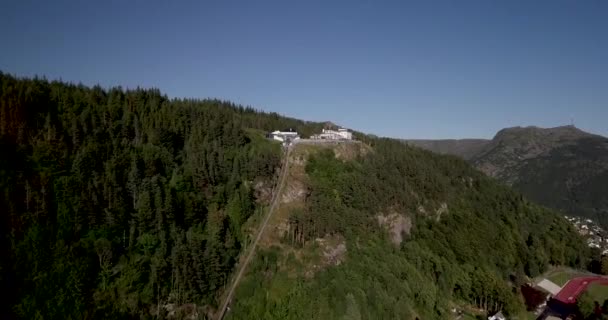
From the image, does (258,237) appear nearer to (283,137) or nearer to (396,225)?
(396,225)

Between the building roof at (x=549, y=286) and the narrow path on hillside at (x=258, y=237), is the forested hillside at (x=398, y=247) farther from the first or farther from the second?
the building roof at (x=549, y=286)

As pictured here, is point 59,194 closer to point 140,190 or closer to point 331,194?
point 140,190

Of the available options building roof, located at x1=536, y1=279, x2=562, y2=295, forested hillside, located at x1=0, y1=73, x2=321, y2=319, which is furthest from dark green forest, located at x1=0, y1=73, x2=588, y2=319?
building roof, located at x1=536, y1=279, x2=562, y2=295

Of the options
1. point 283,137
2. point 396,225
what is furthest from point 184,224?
point 396,225

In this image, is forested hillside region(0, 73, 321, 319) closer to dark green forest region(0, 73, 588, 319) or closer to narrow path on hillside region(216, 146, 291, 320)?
dark green forest region(0, 73, 588, 319)

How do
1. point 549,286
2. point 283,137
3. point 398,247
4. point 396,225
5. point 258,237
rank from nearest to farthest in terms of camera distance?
point 258,237, point 398,247, point 396,225, point 549,286, point 283,137

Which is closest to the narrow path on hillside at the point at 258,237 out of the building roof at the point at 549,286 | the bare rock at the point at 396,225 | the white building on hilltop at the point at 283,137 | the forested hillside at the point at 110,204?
the forested hillside at the point at 110,204
